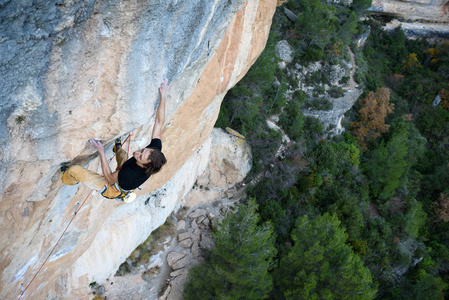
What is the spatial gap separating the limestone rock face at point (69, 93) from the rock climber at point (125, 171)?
0.24m

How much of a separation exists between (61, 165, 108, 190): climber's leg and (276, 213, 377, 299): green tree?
8.76 meters

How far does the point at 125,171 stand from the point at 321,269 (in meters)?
9.63

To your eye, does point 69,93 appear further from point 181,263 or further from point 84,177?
point 181,263

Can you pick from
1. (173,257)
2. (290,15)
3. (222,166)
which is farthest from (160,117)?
(290,15)

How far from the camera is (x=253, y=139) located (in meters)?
16.0

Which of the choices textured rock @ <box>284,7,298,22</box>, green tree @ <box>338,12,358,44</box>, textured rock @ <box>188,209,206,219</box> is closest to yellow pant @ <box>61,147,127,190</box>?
textured rock @ <box>188,209,206,219</box>

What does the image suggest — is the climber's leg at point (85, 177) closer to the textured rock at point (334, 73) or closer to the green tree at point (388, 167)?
the green tree at point (388, 167)

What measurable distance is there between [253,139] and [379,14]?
2365 cm

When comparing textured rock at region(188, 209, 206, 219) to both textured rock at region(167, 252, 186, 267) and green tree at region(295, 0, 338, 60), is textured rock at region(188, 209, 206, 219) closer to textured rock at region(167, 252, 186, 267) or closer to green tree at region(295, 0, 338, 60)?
textured rock at region(167, 252, 186, 267)

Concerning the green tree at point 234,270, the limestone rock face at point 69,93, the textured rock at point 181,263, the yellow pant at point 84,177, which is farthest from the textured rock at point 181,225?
the yellow pant at point 84,177

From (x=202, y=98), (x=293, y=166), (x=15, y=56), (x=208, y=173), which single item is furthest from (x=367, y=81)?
(x=15, y=56)

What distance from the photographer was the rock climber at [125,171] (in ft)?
11.4

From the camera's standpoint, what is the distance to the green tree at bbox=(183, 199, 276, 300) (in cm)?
1012

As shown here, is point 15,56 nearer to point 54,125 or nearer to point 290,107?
point 54,125
